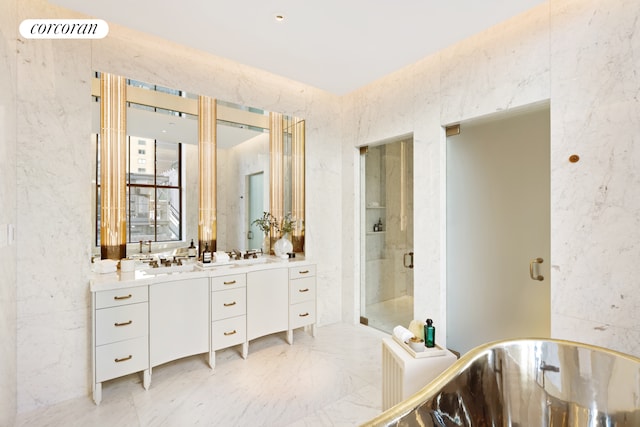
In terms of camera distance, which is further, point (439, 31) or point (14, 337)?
point (439, 31)

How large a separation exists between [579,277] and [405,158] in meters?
1.83

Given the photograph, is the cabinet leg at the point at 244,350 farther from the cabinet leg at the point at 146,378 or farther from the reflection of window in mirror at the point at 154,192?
the reflection of window in mirror at the point at 154,192

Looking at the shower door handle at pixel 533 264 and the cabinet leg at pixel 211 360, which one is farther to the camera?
the cabinet leg at pixel 211 360

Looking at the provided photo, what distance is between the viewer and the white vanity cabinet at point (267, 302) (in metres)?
2.90

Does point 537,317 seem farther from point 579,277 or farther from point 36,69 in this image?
point 36,69

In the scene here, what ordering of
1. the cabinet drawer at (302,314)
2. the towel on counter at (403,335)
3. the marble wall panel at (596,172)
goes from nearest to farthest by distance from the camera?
the marble wall panel at (596,172), the towel on counter at (403,335), the cabinet drawer at (302,314)

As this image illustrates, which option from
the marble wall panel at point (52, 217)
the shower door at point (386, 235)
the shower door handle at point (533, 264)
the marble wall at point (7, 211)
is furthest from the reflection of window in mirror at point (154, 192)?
the shower door handle at point (533, 264)

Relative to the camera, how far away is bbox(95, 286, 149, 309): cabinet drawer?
2.15 metres

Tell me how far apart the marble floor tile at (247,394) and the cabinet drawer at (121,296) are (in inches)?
28.2

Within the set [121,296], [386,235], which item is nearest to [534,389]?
[386,235]

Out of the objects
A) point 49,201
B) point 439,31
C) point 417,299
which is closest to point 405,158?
point 439,31

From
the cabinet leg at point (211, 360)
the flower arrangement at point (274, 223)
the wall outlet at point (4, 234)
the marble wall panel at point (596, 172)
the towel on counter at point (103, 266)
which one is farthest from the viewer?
the flower arrangement at point (274, 223)

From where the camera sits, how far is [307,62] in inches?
113

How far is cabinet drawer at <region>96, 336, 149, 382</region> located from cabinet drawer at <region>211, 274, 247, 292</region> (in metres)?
0.63
